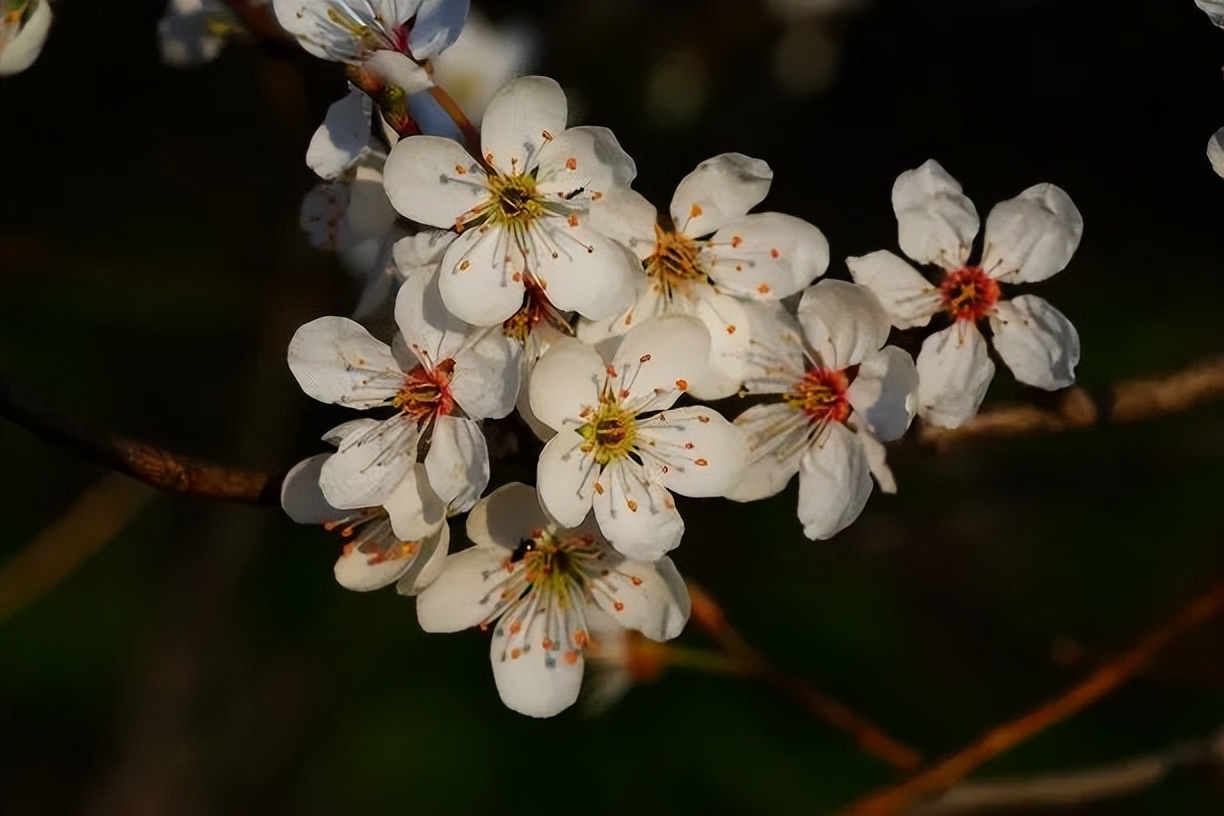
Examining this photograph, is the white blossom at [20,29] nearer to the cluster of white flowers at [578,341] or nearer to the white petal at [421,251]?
the cluster of white flowers at [578,341]

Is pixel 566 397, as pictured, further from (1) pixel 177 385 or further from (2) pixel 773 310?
(1) pixel 177 385

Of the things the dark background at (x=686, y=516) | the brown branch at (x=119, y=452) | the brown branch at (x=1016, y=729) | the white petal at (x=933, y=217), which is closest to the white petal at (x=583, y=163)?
the white petal at (x=933, y=217)

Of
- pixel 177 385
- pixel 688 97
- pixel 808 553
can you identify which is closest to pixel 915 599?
pixel 808 553

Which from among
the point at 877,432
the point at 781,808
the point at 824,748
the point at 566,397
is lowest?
the point at 566,397

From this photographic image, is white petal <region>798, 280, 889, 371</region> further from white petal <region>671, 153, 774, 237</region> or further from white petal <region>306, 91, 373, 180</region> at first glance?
white petal <region>306, 91, 373, 180</region>

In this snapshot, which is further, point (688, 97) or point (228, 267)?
point (688, 97)

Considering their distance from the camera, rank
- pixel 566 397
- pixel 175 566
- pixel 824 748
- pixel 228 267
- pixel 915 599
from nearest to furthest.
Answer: pixel 566 397
pixel 228 267
pixel 175 566
pixel 824 748
pixel 915 599
